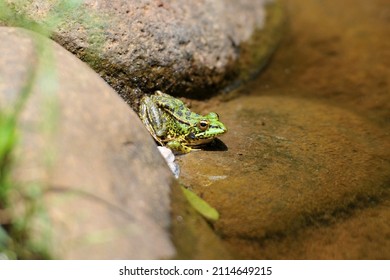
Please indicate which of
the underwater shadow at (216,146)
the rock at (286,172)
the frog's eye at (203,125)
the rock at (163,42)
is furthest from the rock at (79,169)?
the frog's eye at (203,125)

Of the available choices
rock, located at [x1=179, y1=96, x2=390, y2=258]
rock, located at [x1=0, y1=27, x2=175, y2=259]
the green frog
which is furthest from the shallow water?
rock, located at [x1=0, y1=27, x2=175, y2=259]

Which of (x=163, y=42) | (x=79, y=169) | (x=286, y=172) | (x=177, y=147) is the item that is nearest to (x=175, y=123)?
(x=177, y=147)

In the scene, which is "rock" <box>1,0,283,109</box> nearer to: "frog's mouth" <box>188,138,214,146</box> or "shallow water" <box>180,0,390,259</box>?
"shallow water" <box>180,0,390,259</box>

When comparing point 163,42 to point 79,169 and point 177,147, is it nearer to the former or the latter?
point 177,147

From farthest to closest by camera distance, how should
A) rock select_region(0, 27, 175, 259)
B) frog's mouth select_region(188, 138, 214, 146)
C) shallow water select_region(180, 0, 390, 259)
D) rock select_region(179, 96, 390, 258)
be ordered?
frog's mouth select_region(188, 138, 214, 146) → rock select_region(179, 96, 390, 258) → shallow water select_region(180, 0, 390, 259) → rock select_region(0, 27, 175, 259)

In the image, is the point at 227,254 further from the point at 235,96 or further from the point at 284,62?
the point at 284,62
